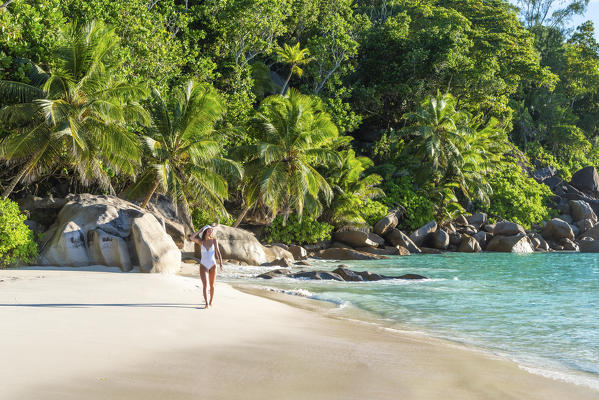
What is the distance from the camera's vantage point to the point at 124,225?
14359 millimetres

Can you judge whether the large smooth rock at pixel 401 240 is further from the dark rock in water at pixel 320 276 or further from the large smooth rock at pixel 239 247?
the dark rock in water at pixel 320 276

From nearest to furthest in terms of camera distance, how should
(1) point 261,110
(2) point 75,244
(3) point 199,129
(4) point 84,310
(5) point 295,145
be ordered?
(4) point 84,310 < (2) point 75,244 < (3) point 199,129 < (5) point 295,145 < (1) point 261,110

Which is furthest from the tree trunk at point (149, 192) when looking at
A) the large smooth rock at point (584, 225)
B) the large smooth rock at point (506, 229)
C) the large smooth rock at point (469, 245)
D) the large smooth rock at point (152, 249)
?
the large smooth rock at point (584, 225)

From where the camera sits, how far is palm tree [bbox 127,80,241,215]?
1898 centimetres

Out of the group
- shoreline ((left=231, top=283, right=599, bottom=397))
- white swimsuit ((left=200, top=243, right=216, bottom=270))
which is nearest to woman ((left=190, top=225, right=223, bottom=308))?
white swimsuit ((left=200, top=243, right=216, bottom=270))

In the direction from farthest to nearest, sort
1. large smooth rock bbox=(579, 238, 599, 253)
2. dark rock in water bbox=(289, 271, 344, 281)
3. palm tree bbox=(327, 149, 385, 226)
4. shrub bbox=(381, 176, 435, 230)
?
large smooth rock bbox=(579, 238, 599, 253)
shrub bbox=(381, 176, 435, 230)
palm tree bbox=(327, 149, 385, 226)
dark rock in water bbox=(289, 271, 344, 281)

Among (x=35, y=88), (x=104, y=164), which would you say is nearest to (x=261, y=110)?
(x=104, y=164)

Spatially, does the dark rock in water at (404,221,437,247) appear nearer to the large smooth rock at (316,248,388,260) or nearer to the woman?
the large smooth rock at (316,248,388,260)

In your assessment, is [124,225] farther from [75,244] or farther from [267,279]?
[267,279]

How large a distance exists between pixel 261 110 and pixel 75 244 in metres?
13.1

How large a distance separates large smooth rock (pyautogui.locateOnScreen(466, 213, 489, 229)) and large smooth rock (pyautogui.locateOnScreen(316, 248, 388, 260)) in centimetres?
1173

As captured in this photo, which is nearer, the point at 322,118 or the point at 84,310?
the point at 84,310

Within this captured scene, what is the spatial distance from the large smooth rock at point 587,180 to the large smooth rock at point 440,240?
1929cm

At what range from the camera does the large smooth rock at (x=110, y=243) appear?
44.1 ft
